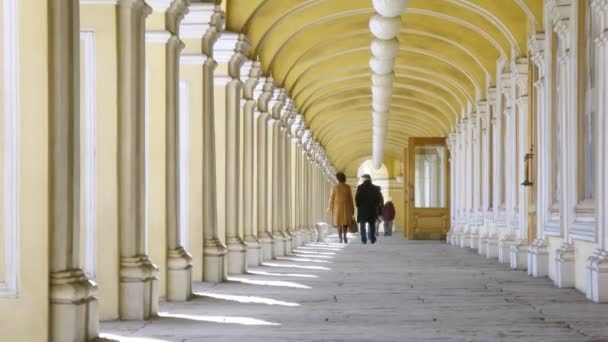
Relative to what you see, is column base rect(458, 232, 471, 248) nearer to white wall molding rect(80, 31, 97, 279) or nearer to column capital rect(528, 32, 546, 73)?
column capital rect(528, 32, 546, 73)

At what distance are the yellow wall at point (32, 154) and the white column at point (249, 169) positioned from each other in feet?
32.6

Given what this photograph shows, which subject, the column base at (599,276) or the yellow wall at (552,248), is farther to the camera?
the yellow wall at (552,248)

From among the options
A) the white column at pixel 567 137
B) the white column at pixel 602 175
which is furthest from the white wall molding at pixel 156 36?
the white column at pixel 567 137

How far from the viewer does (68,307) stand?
6.53 m

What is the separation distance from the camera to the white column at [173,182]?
393 inches

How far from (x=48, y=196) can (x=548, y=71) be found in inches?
341

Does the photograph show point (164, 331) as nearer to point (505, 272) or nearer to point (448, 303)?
point (448, 303)

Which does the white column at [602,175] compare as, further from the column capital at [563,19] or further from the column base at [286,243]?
the column base at [286,243]

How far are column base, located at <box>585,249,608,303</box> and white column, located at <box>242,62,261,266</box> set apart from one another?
23.0 feet

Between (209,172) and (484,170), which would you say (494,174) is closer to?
(484,170)

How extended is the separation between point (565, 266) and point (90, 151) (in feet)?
19.5

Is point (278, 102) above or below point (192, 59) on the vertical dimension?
above

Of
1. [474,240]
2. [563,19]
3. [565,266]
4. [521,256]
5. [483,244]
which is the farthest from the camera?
[474,240]

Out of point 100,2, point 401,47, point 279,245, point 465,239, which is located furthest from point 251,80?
point 465,239
